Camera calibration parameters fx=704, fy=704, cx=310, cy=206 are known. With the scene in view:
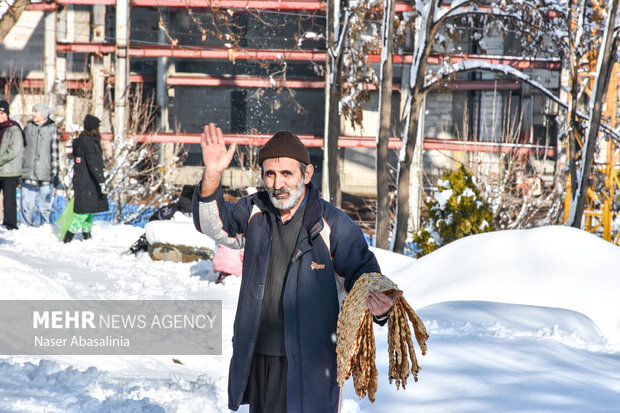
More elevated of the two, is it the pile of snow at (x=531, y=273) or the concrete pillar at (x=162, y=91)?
the concrete pillar at (x=162, y=91)

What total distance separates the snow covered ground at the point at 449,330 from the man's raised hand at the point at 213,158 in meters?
1.67

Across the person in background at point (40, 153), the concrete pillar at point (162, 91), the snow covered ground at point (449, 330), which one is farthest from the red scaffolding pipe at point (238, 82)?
the snow covered ground at point (449, 330)

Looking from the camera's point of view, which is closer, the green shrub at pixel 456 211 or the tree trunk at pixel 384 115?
the tree trunk at pixel 384 115

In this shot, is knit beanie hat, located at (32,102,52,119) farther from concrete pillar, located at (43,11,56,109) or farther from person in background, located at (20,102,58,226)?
concrete pillar, located at (43,11,56,109)

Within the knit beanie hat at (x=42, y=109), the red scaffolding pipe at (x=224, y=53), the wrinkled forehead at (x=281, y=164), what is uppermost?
the red scaffolding pipe at (x=224, y=53)

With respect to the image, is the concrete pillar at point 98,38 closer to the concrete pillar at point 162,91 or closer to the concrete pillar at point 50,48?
the concrete pillar at point 50,48

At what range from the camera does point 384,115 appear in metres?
Answer: 12.9

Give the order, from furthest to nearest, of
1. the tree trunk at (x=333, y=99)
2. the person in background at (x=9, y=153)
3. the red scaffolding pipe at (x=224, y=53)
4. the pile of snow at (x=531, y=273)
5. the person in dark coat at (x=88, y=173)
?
the red scaffolding pipe at (x=224, y=53) < the tree trunk at (x=333, y=99) < the person in background at (x=9, y=153) < the person in dark coat at (x=88, y=173) < the pile of snow at (x=531, y=273)

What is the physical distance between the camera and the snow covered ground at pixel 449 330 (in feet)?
13.8

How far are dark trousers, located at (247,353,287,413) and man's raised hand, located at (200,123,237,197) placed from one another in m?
0.79

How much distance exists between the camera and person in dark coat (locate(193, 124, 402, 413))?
119 inches

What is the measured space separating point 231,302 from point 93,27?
2232cm

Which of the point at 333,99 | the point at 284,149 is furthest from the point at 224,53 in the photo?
the point at 284,149

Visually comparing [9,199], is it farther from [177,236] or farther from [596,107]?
[596,107]
